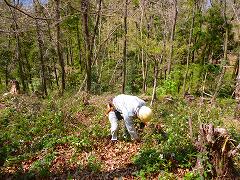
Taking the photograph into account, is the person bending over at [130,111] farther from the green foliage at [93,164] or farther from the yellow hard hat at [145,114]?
the green foliage at [93,164]

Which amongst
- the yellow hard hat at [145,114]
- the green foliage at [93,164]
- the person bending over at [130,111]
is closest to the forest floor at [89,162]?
the green foliage at [93,164]

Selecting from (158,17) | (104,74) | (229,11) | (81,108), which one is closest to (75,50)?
(104,74)

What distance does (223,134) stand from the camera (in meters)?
6.48

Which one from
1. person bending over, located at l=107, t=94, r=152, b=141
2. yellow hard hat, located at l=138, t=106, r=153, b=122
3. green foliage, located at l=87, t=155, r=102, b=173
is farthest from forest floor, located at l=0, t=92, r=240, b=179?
yellow hard hat, located at l=138, t=106, r=153, b=122

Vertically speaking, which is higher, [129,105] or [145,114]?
[129,105]

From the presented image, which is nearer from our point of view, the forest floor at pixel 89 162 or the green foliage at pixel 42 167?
the forest floor at pixel 89 162

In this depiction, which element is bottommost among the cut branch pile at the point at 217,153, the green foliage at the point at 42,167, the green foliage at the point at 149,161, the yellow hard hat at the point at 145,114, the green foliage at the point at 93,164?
the green foliage at the point at 42,167

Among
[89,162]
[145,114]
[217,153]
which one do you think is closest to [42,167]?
[89,162]

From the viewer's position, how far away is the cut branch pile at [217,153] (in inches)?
255

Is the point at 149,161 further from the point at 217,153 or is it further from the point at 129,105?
the point at 217,153

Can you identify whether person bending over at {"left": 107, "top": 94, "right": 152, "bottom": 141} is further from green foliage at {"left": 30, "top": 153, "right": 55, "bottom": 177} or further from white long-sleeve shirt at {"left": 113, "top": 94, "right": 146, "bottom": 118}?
green foliage at {"left": 30, "top": 153, "right": 55, "bottom": 177}

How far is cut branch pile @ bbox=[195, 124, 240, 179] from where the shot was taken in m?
6.48

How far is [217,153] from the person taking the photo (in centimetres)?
653

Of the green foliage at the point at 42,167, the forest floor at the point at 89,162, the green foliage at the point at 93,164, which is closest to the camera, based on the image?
the forest floor at the point at 89,162
